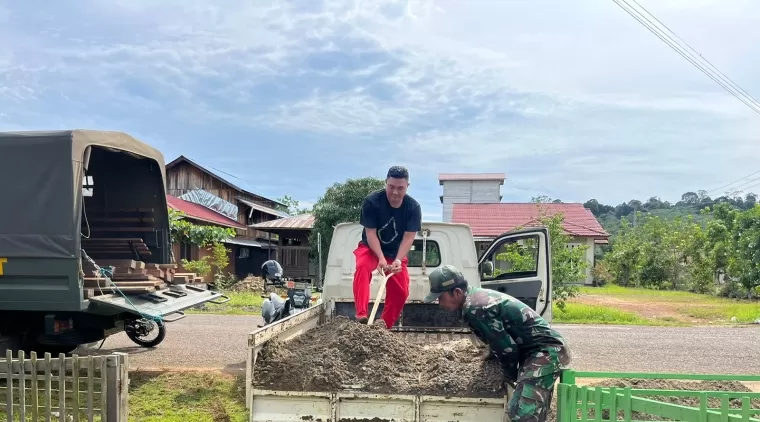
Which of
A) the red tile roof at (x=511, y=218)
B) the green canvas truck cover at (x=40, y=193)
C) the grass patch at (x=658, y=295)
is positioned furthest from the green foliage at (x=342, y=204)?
the green canvas truck cover at (x=40, y=193)

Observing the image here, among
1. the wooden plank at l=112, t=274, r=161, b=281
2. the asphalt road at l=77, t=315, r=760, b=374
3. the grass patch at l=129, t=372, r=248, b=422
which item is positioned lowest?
the asphalt road at l=77, t=315, r=760, b=374

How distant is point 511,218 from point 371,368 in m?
28.4

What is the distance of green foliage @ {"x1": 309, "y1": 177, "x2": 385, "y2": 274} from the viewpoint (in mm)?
20948

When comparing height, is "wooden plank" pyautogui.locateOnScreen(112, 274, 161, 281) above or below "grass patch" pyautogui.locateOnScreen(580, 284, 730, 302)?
above

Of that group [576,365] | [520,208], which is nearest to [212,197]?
[520,208]

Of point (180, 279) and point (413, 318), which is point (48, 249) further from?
point (413, 318)

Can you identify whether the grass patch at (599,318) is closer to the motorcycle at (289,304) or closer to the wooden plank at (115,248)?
the motorcycle at (289,304)

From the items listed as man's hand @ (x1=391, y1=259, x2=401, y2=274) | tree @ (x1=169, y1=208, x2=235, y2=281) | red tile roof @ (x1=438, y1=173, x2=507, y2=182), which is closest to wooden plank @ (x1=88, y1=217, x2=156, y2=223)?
man's hand @ (x1=391, y1=259, x2=401, y2=274)

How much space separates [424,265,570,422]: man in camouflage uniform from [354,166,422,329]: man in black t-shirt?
1295mm

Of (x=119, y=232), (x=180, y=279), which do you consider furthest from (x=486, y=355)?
(x=119, y=232)

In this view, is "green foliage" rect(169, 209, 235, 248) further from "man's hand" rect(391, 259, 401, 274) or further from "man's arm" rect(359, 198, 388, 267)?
"man's hand" rect(391, 259, 401, 274)

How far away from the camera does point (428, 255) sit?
6.60m

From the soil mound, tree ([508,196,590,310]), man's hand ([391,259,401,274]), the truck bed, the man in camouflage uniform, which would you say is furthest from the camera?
tree ([508,196,590,310])

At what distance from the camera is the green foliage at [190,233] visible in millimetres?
20141
